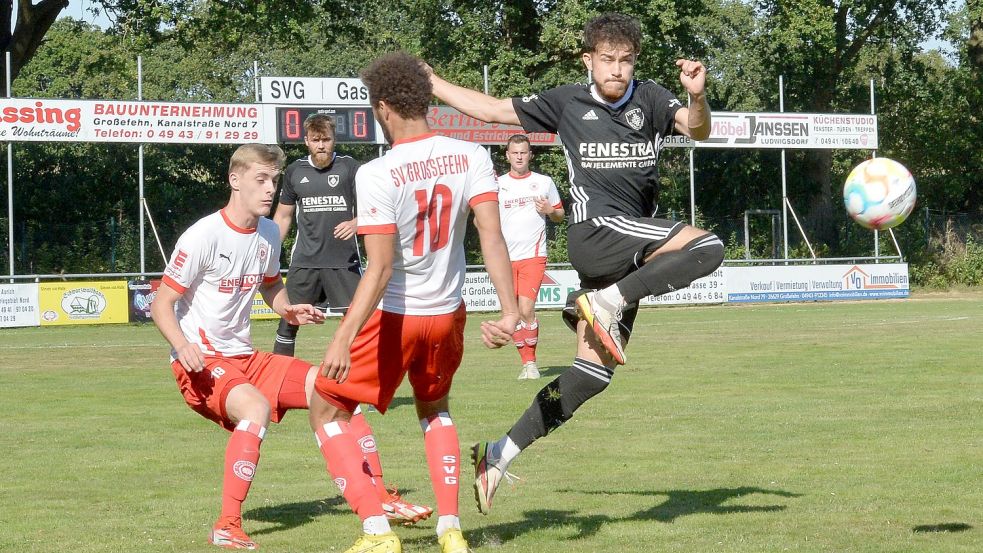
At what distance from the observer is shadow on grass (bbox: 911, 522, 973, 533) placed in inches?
219

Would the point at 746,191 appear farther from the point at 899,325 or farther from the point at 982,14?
the point at 899,325

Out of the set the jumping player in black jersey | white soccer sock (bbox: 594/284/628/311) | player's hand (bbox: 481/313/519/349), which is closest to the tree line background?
the jumping player in black jersey

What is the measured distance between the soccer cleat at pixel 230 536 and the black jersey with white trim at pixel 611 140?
87.1 inches

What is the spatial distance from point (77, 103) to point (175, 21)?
6.91 metres

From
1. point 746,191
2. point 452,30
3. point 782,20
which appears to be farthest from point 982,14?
point 452,30

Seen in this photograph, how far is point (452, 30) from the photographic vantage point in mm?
38688

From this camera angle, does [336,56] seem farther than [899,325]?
Yes

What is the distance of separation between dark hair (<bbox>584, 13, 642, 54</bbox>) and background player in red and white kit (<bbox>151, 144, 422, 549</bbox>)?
165cm

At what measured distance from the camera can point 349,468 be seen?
5160mm

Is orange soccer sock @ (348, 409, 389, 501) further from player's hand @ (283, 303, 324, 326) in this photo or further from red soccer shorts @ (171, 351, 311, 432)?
player's hand @ (283, 303, 324, 326)

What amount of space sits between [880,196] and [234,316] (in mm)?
3832

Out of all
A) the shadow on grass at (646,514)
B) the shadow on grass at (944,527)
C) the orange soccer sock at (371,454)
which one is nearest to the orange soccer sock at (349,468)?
the shadow on grass at (646,514)

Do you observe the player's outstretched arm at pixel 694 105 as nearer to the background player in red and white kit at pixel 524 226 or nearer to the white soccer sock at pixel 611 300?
the white soccer sock at pixel 611 300

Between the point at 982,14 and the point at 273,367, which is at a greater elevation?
the point at 982,14
